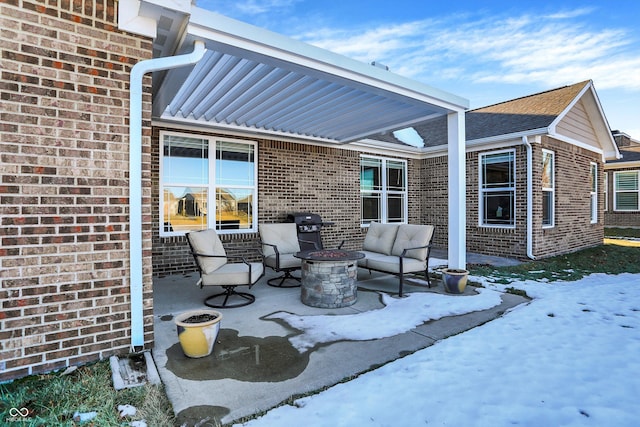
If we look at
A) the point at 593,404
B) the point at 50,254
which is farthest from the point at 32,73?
the point at 593,404

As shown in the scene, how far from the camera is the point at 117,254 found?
2727mm

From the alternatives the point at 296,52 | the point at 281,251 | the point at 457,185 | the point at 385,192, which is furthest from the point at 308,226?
the point at 296,52

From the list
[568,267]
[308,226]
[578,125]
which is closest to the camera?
[568,267]

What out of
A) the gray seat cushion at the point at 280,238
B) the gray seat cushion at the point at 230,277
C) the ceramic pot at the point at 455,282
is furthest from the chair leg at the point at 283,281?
the ceramic pot at the point at 455,282

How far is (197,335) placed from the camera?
271 centimetres

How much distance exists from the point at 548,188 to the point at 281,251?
7316 mm

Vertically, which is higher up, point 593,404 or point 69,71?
point 69,71

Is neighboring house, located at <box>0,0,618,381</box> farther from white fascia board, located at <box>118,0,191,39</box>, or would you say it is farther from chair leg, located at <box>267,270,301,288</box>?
chair leg, located at <box>267,270,301,288</box>

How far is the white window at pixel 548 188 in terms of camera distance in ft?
27.0

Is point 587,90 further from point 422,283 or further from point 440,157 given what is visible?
point 422,283

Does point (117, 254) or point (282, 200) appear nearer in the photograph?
point (117, 254)

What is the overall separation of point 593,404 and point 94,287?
3.78 metres

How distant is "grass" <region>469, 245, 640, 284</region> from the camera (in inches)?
239

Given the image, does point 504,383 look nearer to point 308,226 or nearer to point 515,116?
point 308,226
